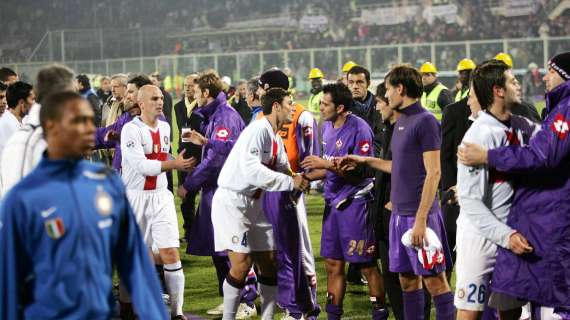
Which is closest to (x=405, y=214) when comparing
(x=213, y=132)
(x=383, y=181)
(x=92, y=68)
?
(x=383, y=181)

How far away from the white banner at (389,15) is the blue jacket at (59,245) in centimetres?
4039

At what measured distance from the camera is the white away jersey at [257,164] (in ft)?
23.0

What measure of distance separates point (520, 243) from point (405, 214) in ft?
4.66

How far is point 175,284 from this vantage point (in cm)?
803

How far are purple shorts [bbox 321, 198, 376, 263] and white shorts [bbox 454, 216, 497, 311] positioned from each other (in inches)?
73.3

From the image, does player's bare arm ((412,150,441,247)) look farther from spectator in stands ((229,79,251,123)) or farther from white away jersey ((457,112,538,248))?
spectator in stands ((229,79,251,123))

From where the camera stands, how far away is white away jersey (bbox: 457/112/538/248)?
537cm

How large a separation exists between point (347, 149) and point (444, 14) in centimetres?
3526

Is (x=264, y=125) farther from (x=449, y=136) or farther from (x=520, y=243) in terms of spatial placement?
(x=520, y=243)

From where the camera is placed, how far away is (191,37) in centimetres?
4938

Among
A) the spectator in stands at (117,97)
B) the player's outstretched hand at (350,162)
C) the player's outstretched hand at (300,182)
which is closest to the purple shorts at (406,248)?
the player's outstretched hand at (350,162)

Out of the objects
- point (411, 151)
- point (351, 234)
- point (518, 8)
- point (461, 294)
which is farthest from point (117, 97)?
point (518, 8)

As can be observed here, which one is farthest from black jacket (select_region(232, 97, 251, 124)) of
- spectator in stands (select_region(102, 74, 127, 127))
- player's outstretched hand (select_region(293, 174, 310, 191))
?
player's outstretched hand (select_region(293, 174, 310, 191))

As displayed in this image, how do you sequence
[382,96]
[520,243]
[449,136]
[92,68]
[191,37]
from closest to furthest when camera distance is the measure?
[520,243], [382,96], [449,136], [92,68], [191,37]
